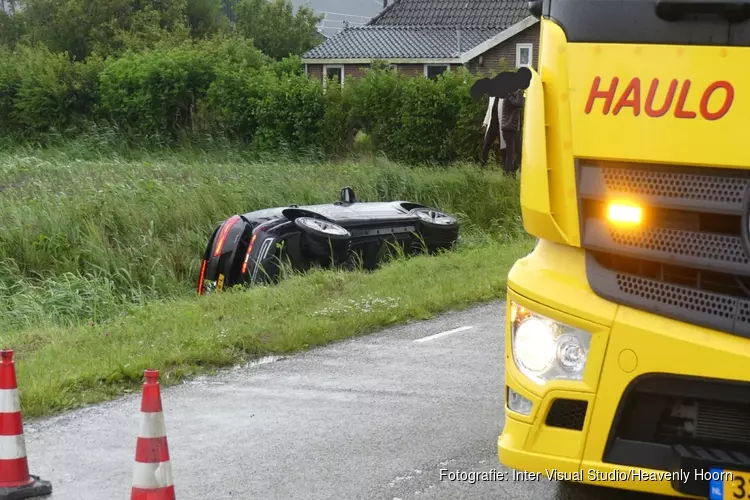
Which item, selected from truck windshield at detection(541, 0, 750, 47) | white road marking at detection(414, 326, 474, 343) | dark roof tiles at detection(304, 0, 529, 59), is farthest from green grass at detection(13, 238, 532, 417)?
dark roof tiles at detection(304, 0, 529, 59)

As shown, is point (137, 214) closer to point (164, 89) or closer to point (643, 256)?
point (643, 256)

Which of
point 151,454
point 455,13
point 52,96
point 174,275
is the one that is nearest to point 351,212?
point 174,275

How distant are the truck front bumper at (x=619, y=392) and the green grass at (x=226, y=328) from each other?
354 centimetres

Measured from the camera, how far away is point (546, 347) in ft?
12.5

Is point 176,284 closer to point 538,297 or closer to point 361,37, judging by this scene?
point 538,297

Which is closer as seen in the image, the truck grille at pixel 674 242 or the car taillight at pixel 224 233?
the truck grille at pixel 674 242

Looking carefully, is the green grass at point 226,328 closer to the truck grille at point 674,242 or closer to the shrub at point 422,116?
the truck grille at point 674,242

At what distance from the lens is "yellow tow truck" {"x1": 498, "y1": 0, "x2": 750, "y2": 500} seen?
11.4ft

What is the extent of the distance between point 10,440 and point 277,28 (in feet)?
222

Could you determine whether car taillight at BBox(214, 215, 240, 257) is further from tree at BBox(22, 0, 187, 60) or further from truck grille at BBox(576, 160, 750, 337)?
tree at BBox(22, 0, 187, 60)

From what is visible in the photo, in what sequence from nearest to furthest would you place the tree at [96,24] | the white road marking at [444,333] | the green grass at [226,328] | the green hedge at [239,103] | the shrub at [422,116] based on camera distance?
the green grass at [226,328], the white road marking at [444,333], the shrub at [422,116], the green hedge at [239,103], the tree at [96,24]

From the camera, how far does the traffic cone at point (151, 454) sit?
4199mm

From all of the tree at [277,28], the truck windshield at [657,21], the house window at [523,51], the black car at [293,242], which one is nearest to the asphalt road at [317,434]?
the truck windshield at [657,21]

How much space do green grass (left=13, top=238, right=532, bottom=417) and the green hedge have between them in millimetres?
11813
